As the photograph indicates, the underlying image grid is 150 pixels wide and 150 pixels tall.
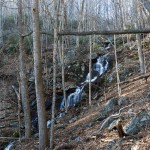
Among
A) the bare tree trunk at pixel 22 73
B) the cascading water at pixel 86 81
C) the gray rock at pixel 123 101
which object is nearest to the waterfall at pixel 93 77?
the cascading water at pixel 86 81

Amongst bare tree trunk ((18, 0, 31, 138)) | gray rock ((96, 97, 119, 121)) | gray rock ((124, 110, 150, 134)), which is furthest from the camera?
bare tree trunk ((18, 0, 31, 138))

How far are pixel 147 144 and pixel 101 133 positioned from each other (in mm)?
2316

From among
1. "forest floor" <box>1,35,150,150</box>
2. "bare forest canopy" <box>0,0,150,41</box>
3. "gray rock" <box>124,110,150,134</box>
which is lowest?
"forest floor" <box>1,35,150,150</box>

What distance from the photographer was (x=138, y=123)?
7699 mm

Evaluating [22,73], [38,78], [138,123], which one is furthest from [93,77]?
[138,123]

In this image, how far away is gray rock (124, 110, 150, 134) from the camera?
7551mm

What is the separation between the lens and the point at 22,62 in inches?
480

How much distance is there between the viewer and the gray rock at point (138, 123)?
7.55m

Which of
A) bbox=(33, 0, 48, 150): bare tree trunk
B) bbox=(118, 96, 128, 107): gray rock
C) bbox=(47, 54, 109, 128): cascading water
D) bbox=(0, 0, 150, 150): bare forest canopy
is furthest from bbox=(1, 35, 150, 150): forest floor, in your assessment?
bbox=(47, 54, 109, 128): cascading water

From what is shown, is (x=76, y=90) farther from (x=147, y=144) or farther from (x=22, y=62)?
(x=147, y=144)

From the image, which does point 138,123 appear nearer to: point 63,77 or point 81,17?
point 63,77

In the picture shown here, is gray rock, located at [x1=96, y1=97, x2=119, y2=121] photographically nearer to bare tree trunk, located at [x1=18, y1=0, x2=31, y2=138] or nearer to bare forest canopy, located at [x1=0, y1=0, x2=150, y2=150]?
bare forest canopy, located at [x1=0, y1=0, x2=150, y2=150]

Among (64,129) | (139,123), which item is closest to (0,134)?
(64,129)

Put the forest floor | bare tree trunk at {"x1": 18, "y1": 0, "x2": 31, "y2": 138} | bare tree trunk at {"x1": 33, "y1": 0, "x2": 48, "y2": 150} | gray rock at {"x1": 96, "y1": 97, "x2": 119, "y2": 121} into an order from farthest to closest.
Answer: bare tree trunk at {"x1": 18, "y1": 0, "x2": 31, "y2": 138} < gray rock at {"x1": 96, "y1": 97, "x2": 119, "y2": 121} < bare tree trunk at {"x1": 33, "y1": 0, "x2": 48, "y2": 150} < the forest floor
